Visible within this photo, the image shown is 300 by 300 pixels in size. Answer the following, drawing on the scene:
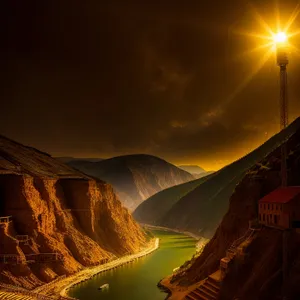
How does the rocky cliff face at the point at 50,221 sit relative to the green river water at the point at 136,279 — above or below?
above

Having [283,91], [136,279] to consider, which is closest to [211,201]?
[136,279]

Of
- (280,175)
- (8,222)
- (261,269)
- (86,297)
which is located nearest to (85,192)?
(8,222)

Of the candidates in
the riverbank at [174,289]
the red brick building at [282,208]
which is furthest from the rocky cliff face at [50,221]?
the red brick building at [282,208]

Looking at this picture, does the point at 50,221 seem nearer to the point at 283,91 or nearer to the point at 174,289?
the point at 174,289

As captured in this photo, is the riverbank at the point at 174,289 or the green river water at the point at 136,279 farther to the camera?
the green river water at the point at 136,279

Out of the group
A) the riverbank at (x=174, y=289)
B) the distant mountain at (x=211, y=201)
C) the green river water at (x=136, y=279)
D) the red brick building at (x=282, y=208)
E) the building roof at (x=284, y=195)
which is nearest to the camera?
the red brick building at (x=282, y=208)

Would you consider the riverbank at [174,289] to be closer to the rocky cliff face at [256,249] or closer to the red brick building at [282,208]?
the rocky cliff face at [256,249]

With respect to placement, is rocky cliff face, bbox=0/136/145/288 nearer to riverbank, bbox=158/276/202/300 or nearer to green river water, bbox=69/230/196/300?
green river water, bbox=69/230/196/300
